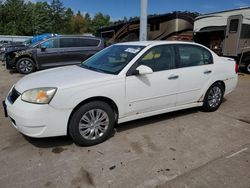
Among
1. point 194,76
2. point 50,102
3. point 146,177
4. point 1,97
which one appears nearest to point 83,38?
point 1,97

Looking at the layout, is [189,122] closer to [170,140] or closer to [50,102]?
[170,140]

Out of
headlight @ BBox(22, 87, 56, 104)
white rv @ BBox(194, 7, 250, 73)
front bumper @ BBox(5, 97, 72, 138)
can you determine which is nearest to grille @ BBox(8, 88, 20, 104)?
front bumper @ BBox(5, 97, 72, 138)

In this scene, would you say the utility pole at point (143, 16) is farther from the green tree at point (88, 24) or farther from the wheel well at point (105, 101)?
the green tree at point (88, 24)

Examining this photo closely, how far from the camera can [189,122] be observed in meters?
4.58

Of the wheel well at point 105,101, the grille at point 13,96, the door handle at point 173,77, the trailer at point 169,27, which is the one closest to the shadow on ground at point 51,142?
the wheel well at point 105,101

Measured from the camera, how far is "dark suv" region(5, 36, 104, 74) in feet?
33.2

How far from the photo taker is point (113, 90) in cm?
365

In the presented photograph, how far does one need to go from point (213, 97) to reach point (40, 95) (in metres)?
3.50

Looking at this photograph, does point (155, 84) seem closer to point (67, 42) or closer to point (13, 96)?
point (13, 96)

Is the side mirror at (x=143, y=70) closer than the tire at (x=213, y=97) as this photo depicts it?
Yes

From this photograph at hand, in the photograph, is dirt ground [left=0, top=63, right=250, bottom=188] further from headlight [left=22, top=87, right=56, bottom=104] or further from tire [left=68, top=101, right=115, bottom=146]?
headlight [left=22, top=87, right=56, bottom=104]

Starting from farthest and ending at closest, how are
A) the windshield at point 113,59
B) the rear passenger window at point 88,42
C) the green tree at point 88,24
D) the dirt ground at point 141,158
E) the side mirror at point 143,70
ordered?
the green tree at point 88,24 < the rear passenger window at point 88,42 < the windshield at point 113,59 < the side mirror at point 143,70 < the dirt ground at point 141,158

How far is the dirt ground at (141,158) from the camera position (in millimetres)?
2816

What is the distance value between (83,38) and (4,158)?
809 cm
